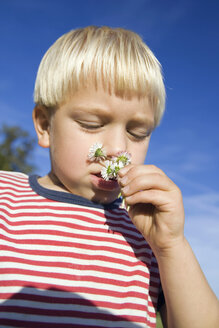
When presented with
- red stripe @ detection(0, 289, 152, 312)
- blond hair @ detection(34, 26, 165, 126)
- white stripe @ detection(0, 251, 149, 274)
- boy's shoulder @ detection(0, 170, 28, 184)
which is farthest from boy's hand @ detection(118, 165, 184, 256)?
boy's shoulder @ detection(0, 170, 28, 184)

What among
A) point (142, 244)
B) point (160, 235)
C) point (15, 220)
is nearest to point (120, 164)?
point (160, 235)

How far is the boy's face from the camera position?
2.19 meters

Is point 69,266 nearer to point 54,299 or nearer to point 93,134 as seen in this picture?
point 54,299

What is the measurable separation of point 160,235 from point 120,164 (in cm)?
52

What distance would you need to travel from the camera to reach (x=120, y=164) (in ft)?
6.98

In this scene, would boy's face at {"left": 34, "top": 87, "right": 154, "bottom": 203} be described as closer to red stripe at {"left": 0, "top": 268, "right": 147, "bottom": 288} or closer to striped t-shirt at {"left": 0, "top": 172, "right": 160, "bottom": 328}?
striped t-shirt at {"left": 0, "top": 172, "right": 160, "bottom": 328}

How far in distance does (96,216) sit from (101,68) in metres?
1.08

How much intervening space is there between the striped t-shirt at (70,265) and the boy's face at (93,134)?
6.4 inches

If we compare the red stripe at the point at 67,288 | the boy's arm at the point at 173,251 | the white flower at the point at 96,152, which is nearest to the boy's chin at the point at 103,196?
the white flower at the point at 96,152

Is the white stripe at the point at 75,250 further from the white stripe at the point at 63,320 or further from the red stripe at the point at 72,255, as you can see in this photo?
the white stripe at the point at 63,320

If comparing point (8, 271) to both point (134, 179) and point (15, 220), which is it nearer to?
point (15, 220)

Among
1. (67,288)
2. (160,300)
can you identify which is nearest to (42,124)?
(67,288)

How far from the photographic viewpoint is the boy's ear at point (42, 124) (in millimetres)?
2590

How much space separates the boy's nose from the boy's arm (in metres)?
0.19
